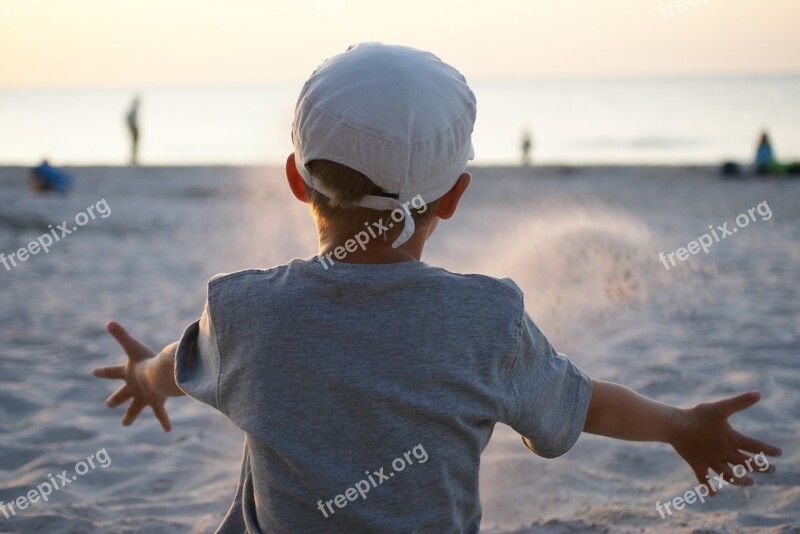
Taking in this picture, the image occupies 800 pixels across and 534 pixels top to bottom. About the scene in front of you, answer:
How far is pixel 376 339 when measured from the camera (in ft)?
4.66

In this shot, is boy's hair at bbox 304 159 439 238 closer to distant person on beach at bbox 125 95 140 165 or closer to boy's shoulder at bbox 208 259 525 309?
boy's shoulder at bbox 208 259 525 309

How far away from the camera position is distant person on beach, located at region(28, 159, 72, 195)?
1221 centimetres

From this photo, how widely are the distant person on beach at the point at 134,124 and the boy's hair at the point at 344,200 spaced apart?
19487mm

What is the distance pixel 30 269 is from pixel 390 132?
21.3 ft

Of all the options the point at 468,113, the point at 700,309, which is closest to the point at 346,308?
the point at 468,113

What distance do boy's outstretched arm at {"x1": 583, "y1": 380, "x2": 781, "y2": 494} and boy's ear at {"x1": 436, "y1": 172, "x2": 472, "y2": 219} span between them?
1.68 ft

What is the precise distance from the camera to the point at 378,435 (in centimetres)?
144

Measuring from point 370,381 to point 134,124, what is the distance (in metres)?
20.6

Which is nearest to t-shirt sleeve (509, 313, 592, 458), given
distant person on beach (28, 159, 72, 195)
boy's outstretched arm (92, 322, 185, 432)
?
boy's outstretched arm (92, 322, 185, 432)

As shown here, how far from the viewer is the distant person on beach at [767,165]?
53.5ft

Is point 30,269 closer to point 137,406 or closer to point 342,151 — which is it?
point 137,406

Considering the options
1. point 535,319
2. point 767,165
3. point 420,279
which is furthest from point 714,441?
point 767,165

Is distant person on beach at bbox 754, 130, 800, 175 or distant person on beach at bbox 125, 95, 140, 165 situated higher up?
distant person on beach at bbox 754, 130, 800, 175

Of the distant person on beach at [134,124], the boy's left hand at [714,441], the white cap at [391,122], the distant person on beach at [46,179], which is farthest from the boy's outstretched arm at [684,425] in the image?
the distant person on beach at [134,124]
